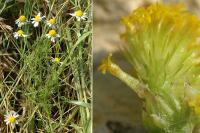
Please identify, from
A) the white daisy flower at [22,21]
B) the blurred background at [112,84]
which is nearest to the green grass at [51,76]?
the white daisy flower at [22,21]

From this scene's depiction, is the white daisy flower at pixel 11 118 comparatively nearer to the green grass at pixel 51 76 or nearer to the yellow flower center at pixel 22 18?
the green grass at pixel 51 76

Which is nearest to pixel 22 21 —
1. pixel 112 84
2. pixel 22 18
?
pixel 22 18

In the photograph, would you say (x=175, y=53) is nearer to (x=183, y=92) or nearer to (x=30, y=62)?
(x=183, y=92)

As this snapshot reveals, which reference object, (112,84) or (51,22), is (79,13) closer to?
(51,22)

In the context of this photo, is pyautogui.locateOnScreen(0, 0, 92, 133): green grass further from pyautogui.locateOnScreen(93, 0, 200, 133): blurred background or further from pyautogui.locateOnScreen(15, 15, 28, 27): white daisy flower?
pyautogui.locateOnScreen(93, 0, 200, 133): blurred background

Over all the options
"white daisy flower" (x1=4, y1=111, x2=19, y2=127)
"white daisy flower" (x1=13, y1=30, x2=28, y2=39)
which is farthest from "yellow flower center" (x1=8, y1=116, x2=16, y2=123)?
"white daisy flower" (x1=13, y1=30, x2=28, y2=39)

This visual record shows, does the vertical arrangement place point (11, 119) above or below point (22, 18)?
below

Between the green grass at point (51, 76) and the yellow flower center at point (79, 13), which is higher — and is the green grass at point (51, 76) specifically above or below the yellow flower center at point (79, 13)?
below
